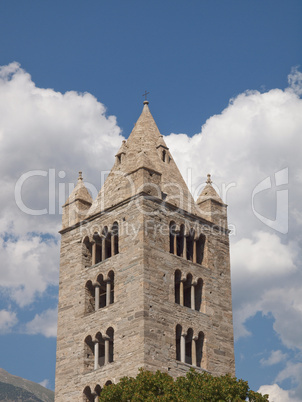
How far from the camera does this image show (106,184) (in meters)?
55.2

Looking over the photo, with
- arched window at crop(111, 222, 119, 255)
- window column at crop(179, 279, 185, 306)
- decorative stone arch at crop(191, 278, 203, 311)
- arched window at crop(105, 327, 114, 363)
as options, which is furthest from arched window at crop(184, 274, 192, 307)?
arched window at crop(105, 327, 114, 363)

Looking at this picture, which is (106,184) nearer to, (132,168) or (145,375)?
(132,168)

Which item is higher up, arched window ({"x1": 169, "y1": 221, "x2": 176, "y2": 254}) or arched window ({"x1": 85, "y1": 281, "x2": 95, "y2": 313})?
arched window ({"x1": 169, "y1": 221, "x2": 176, "y2": 254})

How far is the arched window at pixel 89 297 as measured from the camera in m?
51.0

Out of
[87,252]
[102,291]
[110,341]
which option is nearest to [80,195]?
[87,252]

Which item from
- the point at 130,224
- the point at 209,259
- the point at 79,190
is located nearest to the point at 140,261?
the point at 130,224

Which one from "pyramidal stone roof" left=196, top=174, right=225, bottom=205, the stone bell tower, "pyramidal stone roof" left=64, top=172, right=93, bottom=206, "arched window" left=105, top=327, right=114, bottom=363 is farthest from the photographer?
"pyramidal stone roof" left=64, top=172, right=93, bottom=206

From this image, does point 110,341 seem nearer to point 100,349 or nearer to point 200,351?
point 100,349

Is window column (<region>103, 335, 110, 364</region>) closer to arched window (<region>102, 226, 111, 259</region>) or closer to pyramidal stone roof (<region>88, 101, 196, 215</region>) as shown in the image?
arched window (<region>102, 226, 111, 259</region>)

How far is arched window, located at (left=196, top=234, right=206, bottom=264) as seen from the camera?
53344 millimetres

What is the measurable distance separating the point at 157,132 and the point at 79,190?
6.60 m

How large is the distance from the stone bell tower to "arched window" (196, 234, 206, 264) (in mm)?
63

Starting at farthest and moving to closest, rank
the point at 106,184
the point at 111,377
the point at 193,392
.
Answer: the point at 106,184
the point at 111,377
the point at 193,392

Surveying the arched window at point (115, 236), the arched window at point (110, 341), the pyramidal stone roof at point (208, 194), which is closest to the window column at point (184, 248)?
the arched window at point (115, 236)
